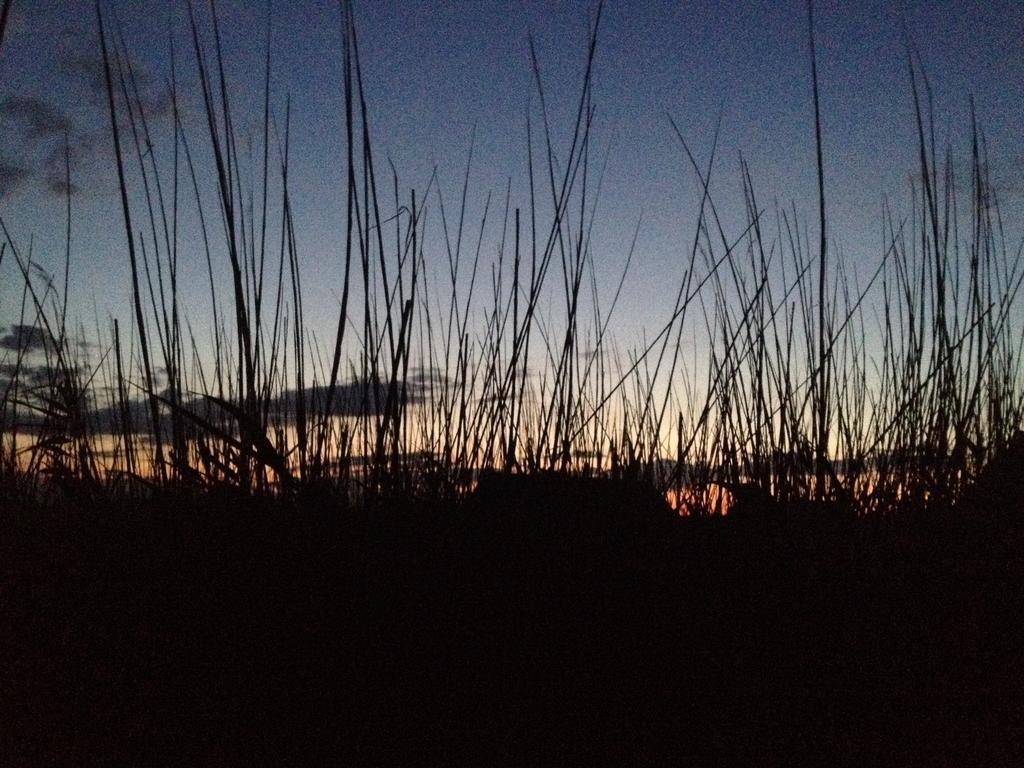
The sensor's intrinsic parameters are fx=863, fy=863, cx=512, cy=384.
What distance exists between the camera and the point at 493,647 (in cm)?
80

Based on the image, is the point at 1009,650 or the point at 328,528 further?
the point at 328,528

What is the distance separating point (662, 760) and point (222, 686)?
0.38m

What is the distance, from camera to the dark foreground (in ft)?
2.36

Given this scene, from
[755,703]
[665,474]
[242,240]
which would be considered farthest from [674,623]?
[665,474]

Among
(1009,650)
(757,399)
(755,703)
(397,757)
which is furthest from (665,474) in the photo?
(397,757)

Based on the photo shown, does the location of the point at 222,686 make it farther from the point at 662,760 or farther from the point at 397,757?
the point at 662,760

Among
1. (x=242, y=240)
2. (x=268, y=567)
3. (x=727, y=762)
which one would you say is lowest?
(x=727, y=762)

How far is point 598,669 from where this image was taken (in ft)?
2.56

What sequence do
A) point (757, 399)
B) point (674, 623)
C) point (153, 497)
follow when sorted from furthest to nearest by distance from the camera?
point (757, 399) < point (153, 497) < point (674, 623)

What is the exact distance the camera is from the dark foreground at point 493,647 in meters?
0.72

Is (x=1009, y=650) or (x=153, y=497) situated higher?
A: (x=153, y=497)

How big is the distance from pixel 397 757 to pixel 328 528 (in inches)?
15.3

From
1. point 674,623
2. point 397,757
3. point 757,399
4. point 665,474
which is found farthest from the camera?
point 665,474

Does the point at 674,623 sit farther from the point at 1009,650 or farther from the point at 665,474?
the point at 665,474
